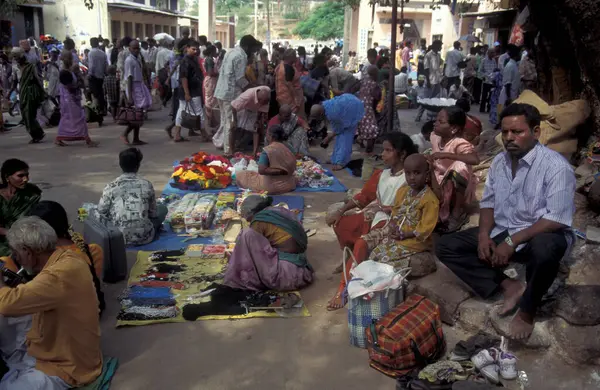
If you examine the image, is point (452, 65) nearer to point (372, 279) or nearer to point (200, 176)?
point (200, 176)

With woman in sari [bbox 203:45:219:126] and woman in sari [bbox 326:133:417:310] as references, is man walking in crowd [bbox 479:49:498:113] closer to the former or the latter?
woman in sari [bbox 203:45:219:126]

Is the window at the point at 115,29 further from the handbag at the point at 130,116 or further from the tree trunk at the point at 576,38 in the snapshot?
the tree trunk at the point at 576,38

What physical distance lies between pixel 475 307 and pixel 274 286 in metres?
1.52

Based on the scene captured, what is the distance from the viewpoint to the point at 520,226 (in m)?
3.57

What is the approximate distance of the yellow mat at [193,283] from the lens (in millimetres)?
4020

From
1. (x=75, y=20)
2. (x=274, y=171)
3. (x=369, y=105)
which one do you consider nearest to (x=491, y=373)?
(x=274, y=171)

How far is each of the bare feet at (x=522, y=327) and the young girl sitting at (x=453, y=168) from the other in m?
1.19

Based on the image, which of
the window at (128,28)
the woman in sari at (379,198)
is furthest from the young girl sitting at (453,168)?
the window at (128,28)

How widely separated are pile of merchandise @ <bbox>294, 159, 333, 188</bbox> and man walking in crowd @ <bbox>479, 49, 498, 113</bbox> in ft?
26.6

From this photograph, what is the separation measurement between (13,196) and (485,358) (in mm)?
3645

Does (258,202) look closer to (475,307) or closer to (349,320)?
(349,320)

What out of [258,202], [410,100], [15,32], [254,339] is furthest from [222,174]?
[15,32]

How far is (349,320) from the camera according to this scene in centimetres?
374

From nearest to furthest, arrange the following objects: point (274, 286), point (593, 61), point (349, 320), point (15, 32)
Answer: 1. point (349, 320)
2. point (274, 286)
3. point (593, 61)
4. point (15, 32)
